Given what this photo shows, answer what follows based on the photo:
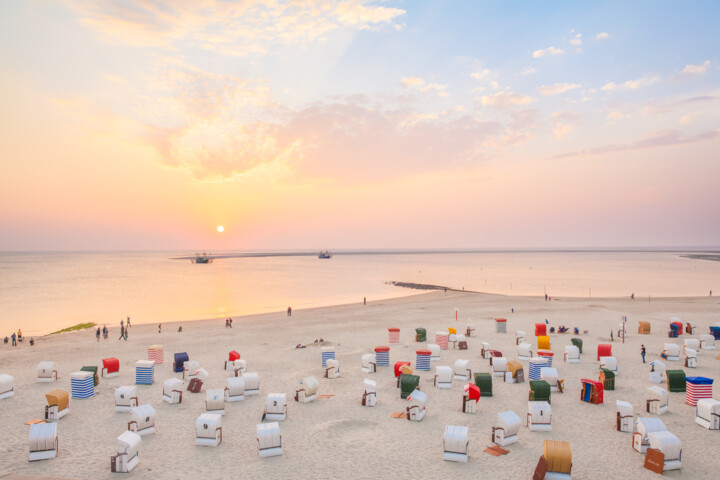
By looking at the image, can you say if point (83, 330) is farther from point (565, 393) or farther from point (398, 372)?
point (565, 393)

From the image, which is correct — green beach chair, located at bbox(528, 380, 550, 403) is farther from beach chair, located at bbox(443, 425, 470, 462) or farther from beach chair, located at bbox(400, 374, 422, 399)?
beach chair, located at bbox(443, 425, 470, 462)

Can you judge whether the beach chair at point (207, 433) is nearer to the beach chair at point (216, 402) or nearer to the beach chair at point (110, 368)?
the beach chair at point (216, 402)

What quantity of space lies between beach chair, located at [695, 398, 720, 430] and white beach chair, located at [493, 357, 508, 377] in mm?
8275

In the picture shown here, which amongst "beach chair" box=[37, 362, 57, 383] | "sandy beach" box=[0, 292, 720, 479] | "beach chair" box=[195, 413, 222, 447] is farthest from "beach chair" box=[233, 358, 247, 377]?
"beach chair" box=[37, 362, 57, 383]

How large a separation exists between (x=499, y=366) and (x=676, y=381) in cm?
812

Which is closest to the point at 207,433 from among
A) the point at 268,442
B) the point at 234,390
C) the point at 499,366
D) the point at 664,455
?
the point at 268,442

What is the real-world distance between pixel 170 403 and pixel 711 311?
5436cm

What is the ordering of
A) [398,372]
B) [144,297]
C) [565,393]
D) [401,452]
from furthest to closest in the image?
[144,297] < [398,372] < [565,393] < [401,452]

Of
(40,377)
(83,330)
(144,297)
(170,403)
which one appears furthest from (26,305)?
(170,403)

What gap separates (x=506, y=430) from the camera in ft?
48.6

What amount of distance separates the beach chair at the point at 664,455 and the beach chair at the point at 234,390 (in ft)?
51.8

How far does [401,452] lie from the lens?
47.8ft

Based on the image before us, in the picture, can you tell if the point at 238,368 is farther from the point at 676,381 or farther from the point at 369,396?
the point at 676,381

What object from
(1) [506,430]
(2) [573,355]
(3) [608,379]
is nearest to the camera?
(1) [506,430]
